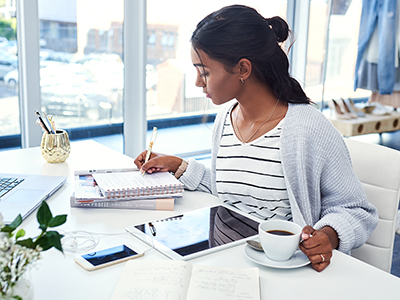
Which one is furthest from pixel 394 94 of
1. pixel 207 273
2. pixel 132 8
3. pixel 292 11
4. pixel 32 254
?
pixel 32 254

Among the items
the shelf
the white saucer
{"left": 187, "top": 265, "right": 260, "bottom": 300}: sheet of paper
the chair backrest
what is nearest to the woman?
the chair backrest

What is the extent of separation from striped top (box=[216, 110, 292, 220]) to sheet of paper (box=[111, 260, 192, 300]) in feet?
1.68

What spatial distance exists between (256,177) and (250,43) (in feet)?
1.29

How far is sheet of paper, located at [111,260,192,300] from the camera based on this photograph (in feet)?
2.42

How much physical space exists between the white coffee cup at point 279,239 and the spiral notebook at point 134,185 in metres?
0.39

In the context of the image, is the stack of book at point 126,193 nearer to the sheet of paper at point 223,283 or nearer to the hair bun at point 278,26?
the sheet of paper at point 223,283

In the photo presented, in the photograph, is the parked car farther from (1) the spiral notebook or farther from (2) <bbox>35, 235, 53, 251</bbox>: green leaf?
(2) <bbox>35, 235, 53, 251</bbox>: green leaf

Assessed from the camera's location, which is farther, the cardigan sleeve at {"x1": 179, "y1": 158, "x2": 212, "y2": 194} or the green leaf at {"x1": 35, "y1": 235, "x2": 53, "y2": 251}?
the cardigan sleeve at {"x1": 179, "y1": 158, "x2": 212, "y2": 194}

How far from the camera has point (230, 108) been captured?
151 centimetres

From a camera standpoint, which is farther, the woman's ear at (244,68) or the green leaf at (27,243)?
the woman's ear at (244,68)

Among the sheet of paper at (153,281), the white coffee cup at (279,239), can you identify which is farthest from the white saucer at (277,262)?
the sheet of paper at (153,281)

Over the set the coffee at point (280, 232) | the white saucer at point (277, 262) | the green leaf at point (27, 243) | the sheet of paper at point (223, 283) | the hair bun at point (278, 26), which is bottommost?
the sheet of paper at point (223, 283)

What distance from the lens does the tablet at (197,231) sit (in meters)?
0.93

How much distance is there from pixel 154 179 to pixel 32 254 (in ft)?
2.38
